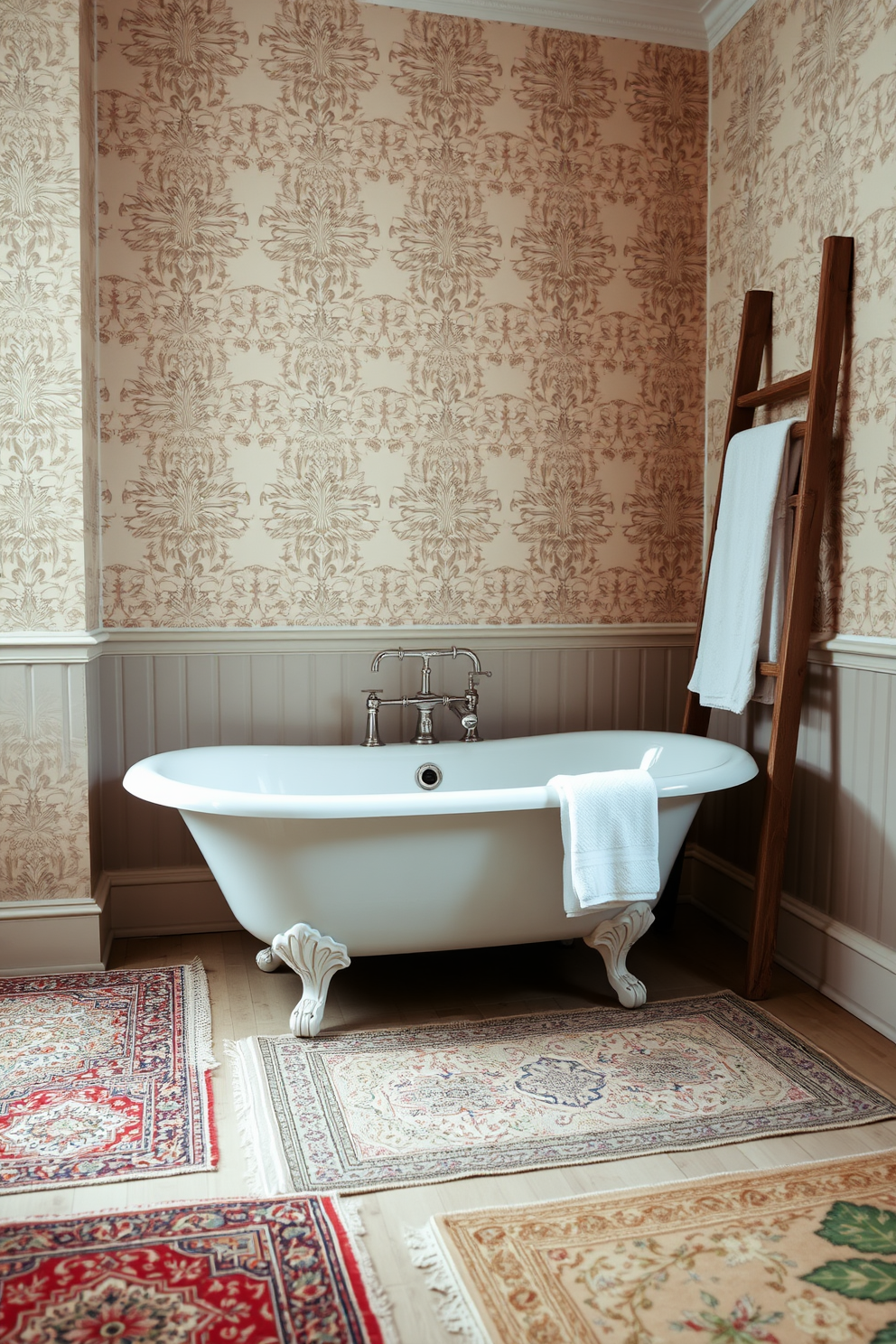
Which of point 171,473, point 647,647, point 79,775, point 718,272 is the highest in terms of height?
point 718,272

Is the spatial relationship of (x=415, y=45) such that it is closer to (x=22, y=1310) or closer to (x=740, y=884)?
Result: (x=740, y=884)

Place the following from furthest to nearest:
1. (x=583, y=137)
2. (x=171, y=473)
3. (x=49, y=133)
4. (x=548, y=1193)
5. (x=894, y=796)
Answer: (x=583, y=137) < (x=171, y=473) < (x=49, y=133) < (x=894, y=796) < (x=548, y=1193)

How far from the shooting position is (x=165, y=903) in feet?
9.71

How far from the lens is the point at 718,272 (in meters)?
3.12

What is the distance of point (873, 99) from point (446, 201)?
121 centimetres

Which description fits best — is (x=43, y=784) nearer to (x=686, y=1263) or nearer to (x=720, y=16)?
(x=686, y=1263)

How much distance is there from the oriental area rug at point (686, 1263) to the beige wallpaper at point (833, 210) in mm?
1264

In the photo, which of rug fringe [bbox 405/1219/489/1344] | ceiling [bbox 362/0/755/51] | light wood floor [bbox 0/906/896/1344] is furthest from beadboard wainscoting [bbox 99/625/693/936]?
ceiling [bbox 362/0/755/51]

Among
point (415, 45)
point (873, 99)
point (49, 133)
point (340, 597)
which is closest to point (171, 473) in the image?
point (340, 597)

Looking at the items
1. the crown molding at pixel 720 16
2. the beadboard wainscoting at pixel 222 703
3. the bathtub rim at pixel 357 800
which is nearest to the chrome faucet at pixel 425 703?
the beadboard wainscoting at pixel 222 703

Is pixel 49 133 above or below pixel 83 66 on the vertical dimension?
below

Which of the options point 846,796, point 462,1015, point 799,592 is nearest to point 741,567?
point 799,592

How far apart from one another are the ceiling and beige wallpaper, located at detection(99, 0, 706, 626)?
0.13 ft

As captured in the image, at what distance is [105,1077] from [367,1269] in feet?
2.78
